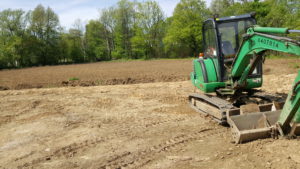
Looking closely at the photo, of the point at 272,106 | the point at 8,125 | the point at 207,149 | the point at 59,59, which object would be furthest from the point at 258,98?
the point at 59,59

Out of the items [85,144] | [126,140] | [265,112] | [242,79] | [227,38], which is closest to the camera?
[265,112]

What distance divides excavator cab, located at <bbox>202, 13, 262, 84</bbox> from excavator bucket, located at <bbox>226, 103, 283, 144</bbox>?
139 centimetres

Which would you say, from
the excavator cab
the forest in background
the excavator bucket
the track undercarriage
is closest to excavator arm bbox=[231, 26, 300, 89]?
the excavator cab

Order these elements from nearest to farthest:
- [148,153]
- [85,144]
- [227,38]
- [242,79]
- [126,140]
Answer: [148,153], [85,144], [126,140], [242,79], [227,38]

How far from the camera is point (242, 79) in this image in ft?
20.5

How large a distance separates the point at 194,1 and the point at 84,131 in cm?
4740

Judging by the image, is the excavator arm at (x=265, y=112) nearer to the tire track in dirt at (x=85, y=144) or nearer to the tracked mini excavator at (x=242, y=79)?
the tracked mini excavator at (x=242, y=79)

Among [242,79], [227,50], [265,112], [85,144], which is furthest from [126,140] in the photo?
[227,50]

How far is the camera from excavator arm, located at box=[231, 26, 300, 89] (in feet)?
13.9

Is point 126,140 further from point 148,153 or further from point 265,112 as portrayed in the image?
point 265,112

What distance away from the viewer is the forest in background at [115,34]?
48125mm

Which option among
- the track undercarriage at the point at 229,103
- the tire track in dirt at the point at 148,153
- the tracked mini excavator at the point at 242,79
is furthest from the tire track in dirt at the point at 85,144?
the tracked mini excavator at the point at 242,79

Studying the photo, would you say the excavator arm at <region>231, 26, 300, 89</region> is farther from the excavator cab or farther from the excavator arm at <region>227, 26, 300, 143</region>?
the excavator cab

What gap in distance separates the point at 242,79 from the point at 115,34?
57520mm
